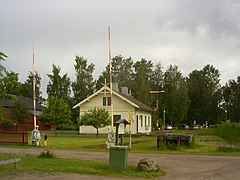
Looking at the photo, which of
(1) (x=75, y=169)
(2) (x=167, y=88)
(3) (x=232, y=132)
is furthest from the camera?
(2) (x=167, y=88)

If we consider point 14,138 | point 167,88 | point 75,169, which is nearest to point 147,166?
point 75,169

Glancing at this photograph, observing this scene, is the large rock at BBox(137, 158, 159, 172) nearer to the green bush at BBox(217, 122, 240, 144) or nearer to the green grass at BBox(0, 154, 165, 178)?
the green grass at BBox(0, 154, 165, 178)

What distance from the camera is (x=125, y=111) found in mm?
52125

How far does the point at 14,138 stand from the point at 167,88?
58.6 metres

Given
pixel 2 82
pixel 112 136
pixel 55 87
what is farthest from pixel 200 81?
pixel 2 82

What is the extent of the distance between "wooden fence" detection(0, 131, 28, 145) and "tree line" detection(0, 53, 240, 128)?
1497 inches

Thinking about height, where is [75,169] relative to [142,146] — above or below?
above

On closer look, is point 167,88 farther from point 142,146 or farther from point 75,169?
point 75,169

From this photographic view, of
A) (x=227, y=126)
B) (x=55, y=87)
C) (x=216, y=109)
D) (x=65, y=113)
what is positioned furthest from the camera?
(x=216, y=109)

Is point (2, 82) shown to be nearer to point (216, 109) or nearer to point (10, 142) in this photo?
point (10, 142)

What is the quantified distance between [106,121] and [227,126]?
1394cm

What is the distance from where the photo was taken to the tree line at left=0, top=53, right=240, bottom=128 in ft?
257

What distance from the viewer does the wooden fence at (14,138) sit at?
29.8 metres

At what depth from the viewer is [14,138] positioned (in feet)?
98.6
